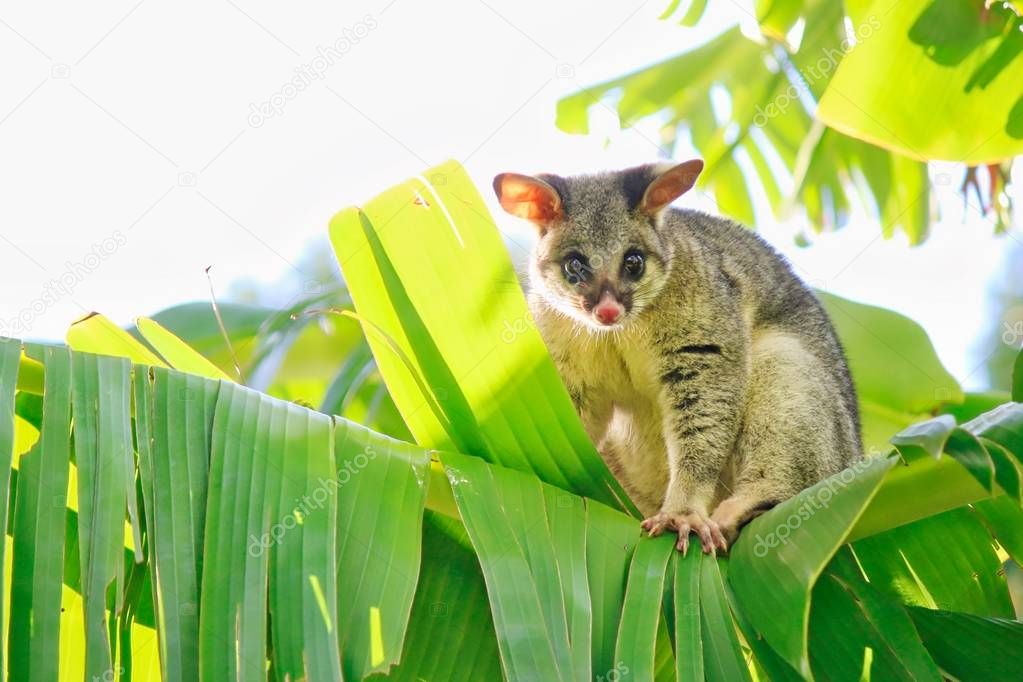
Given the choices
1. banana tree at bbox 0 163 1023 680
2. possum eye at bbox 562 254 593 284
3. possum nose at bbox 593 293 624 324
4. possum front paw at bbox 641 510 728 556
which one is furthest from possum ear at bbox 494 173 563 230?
possum front paw at bbox 641 510 728 556

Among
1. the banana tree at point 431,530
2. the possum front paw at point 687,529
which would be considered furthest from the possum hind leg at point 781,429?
the banana tree at point 431,530

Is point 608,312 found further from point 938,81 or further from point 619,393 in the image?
point 938,81

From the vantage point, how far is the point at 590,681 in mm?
2189

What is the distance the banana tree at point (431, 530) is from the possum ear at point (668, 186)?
143 centimetres

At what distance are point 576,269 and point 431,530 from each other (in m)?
1.62

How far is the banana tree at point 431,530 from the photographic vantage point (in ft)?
6.81

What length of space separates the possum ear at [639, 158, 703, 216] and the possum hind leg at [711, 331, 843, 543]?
689mm

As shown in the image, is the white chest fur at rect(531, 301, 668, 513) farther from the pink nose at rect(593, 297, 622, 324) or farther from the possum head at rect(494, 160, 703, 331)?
the pink nose at rect(593, 297, 622, 324)

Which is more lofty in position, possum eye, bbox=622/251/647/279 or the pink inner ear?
the pink inner ear

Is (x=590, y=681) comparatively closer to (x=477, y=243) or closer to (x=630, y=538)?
(x=630, y=538)

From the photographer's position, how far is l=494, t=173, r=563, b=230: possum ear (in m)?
4.00

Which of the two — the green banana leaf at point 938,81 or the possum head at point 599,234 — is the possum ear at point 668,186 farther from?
the green banana leaf at point 938,81

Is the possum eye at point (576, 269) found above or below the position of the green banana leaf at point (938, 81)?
below

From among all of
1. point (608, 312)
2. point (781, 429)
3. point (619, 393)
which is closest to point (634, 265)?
point (608, 312)
